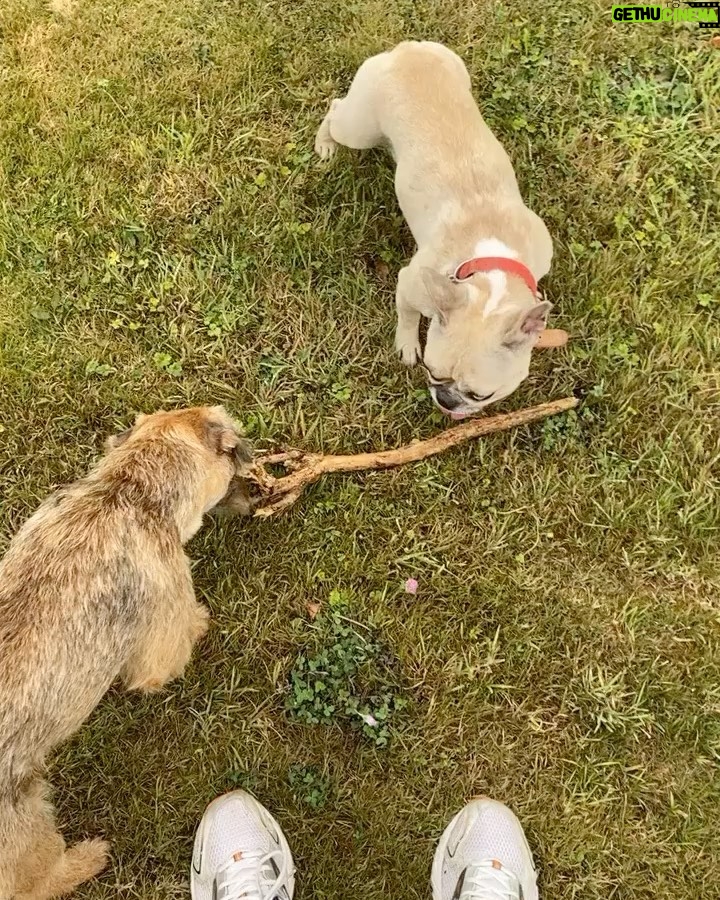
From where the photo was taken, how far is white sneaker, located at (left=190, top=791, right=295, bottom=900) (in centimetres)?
426

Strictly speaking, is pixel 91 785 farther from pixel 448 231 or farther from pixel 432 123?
pixel 432 123

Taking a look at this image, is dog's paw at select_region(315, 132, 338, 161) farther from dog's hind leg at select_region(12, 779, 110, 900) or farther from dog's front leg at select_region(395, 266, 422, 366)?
dog's hind leg at select_region(12, 779, 110, 900)

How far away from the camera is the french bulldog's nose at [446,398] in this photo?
406cm

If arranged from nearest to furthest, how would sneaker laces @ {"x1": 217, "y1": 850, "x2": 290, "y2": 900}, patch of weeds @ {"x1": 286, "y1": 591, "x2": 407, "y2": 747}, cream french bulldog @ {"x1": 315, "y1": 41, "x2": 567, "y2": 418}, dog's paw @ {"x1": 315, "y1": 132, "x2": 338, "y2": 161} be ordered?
1. cream french bulldog @ {"x1": 315, "y1": 41, "x2": 567, "y2": 418}
2. sneaker laces @ {"x1": 217, "y1": 850, "x2": 290, "y2": 900}
3. patch of weeds @ {"x1": 286, "y1": 591, "x2": 407, "y2": 747}
4. dog's paw @ {"x1": 315, "y1": 132, "x2": 338, "y2": 161}

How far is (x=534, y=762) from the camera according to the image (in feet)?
14.9

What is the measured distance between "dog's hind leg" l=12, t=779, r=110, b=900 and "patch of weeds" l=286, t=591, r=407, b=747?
138 centimetres

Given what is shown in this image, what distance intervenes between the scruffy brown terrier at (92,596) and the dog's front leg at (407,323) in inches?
50.9

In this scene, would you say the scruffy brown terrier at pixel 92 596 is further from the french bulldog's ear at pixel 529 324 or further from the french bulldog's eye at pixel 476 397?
the french bulldog's ear at pixel 529 324

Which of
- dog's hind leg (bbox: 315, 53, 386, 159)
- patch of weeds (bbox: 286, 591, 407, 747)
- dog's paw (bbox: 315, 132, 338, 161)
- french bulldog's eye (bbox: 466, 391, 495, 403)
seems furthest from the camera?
dog's paw (bbox: 315, 132, 338, 161)

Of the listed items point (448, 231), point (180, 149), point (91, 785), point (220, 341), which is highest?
point (180, 149)

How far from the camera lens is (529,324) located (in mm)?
3650

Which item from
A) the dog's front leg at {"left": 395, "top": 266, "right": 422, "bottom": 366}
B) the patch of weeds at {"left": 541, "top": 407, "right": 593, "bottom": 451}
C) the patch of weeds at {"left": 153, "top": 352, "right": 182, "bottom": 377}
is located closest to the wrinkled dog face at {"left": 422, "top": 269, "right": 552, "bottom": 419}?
the dog's front leg at {"left": 395, "top": 266, "right": 422, "bottom": 366}

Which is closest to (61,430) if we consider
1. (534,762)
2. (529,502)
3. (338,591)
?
(338,591)

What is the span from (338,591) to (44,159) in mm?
3506
